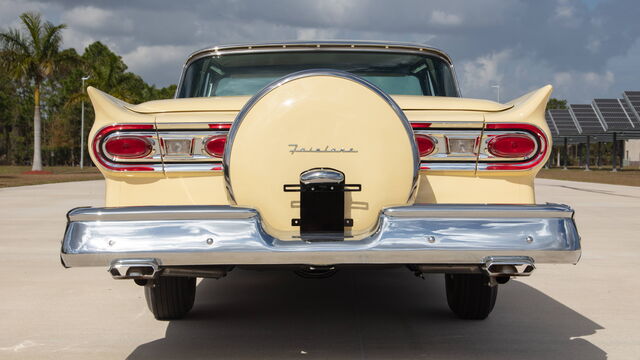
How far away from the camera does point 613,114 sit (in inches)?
1864

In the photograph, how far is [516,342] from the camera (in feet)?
14.6

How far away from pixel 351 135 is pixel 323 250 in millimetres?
596

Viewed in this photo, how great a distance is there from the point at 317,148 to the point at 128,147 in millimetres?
993

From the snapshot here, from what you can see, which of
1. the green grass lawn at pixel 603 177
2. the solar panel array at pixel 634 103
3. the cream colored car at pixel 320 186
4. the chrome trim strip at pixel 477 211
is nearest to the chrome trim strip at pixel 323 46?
the cream colored car at pixel 320 186

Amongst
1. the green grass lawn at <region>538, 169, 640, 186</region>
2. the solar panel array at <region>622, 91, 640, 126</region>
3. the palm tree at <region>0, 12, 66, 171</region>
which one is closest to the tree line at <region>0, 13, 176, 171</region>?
the palm tree at <region>0, 12, 66, 171</region>

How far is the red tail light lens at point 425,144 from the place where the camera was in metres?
3.84

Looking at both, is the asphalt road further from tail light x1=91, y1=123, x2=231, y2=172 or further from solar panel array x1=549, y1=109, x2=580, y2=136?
solar panel array x1=549, y1=109, x2=580, y2=136

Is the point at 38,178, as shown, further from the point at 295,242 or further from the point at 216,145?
the point at 295,242

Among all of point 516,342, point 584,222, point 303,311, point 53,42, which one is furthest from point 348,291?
point 53,42

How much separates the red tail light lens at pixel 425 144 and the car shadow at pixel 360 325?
3.74ft

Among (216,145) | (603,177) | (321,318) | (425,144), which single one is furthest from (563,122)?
(216,145)

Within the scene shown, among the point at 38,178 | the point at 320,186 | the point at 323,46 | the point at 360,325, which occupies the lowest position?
the point at 360,325

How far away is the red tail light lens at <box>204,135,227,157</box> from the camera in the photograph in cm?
383

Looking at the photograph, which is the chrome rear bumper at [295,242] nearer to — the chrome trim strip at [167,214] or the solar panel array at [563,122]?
the chrome trim strip at [167,214]
